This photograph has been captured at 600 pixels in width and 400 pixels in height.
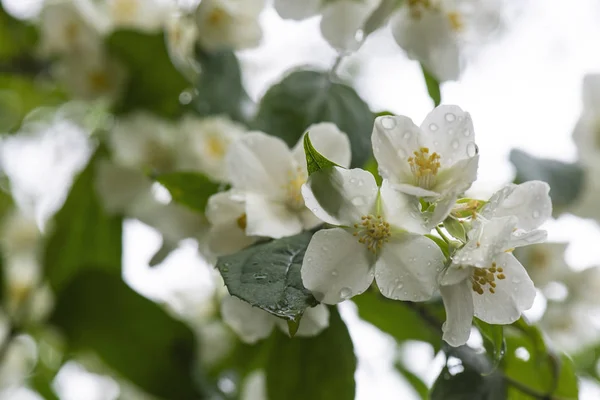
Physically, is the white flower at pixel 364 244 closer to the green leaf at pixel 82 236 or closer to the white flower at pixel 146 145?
the white flower at pixel 146 145

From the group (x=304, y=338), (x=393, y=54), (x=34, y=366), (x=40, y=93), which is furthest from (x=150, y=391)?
(x=393, y=54)

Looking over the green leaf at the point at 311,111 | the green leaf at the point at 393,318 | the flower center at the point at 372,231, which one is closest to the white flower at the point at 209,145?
the green leaf at the point at 311,111

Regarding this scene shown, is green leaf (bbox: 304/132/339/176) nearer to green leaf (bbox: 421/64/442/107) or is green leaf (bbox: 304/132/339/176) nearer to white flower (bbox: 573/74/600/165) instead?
green leaf (bbox: 421/64/442/107)

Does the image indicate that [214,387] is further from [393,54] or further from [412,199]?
[393,54]

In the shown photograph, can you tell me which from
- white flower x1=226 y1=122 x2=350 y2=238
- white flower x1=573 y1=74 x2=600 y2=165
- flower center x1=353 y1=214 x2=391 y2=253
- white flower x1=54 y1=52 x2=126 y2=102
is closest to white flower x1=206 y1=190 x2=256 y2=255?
white flower x1=226 y1=122 x2=350 y2=238

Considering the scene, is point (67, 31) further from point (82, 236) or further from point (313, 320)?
point (313, 320)
